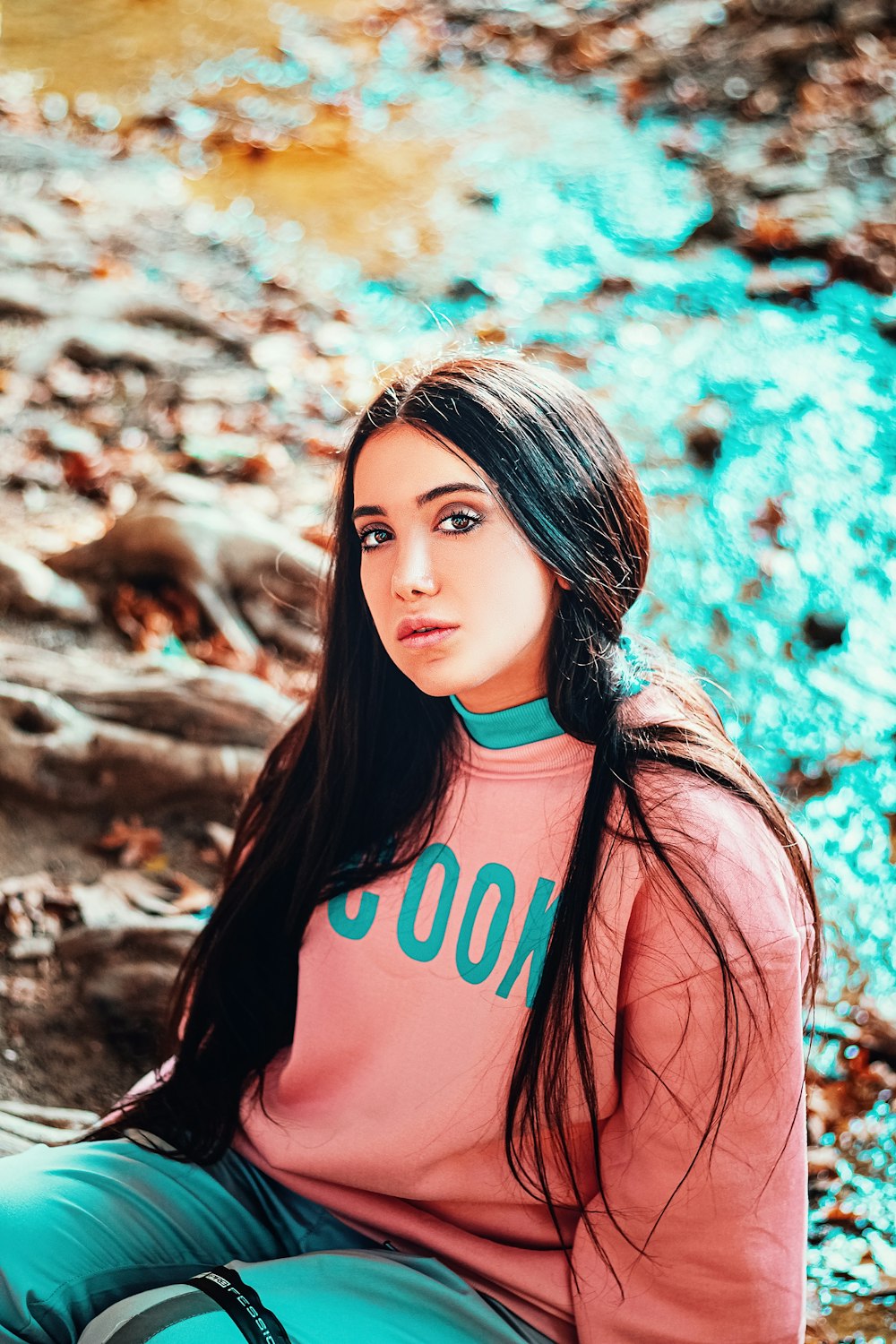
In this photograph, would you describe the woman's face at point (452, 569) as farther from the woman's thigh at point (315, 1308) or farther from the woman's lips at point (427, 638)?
the woman's thigh at point (315, 1308)

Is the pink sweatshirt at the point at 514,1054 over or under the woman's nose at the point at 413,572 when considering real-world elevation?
A: under

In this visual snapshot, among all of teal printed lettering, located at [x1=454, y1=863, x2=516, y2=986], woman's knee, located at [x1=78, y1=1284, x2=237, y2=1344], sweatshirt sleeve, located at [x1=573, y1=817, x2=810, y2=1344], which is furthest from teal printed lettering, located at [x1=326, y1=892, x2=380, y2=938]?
woman's knee, located at [x1=78, y1=1284, x2=237, y2=1344]

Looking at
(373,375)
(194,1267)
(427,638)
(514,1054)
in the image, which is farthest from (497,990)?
(373,375)

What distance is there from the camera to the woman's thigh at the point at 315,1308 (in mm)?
1560

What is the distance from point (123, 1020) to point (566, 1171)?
62.2 inches

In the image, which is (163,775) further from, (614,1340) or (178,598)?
(614,1340)

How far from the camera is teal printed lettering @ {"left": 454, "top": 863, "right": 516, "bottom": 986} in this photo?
1.71 metres

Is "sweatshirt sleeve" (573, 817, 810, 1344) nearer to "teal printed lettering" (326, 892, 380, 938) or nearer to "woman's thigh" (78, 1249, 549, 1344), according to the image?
"woman's thigh" (78, 1249, 549, 1344)

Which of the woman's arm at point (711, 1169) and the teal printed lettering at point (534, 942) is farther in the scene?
the teal printed lettering at point (534, 942)

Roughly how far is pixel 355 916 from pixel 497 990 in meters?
0.28

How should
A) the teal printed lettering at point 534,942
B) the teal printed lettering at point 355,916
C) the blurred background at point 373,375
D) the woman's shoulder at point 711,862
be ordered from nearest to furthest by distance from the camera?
1. the woman's shoulder at point 711,862
2. the teal printed lettering at point 534,942
3. the teal printed lettering at point 355,916
4. the blurred background at point 373,375

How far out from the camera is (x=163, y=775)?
3434 millimetres

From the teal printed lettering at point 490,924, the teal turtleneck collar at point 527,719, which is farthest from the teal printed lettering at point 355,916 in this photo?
the teal turtleneck collar at point 527,719

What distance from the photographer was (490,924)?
1.72 meters
